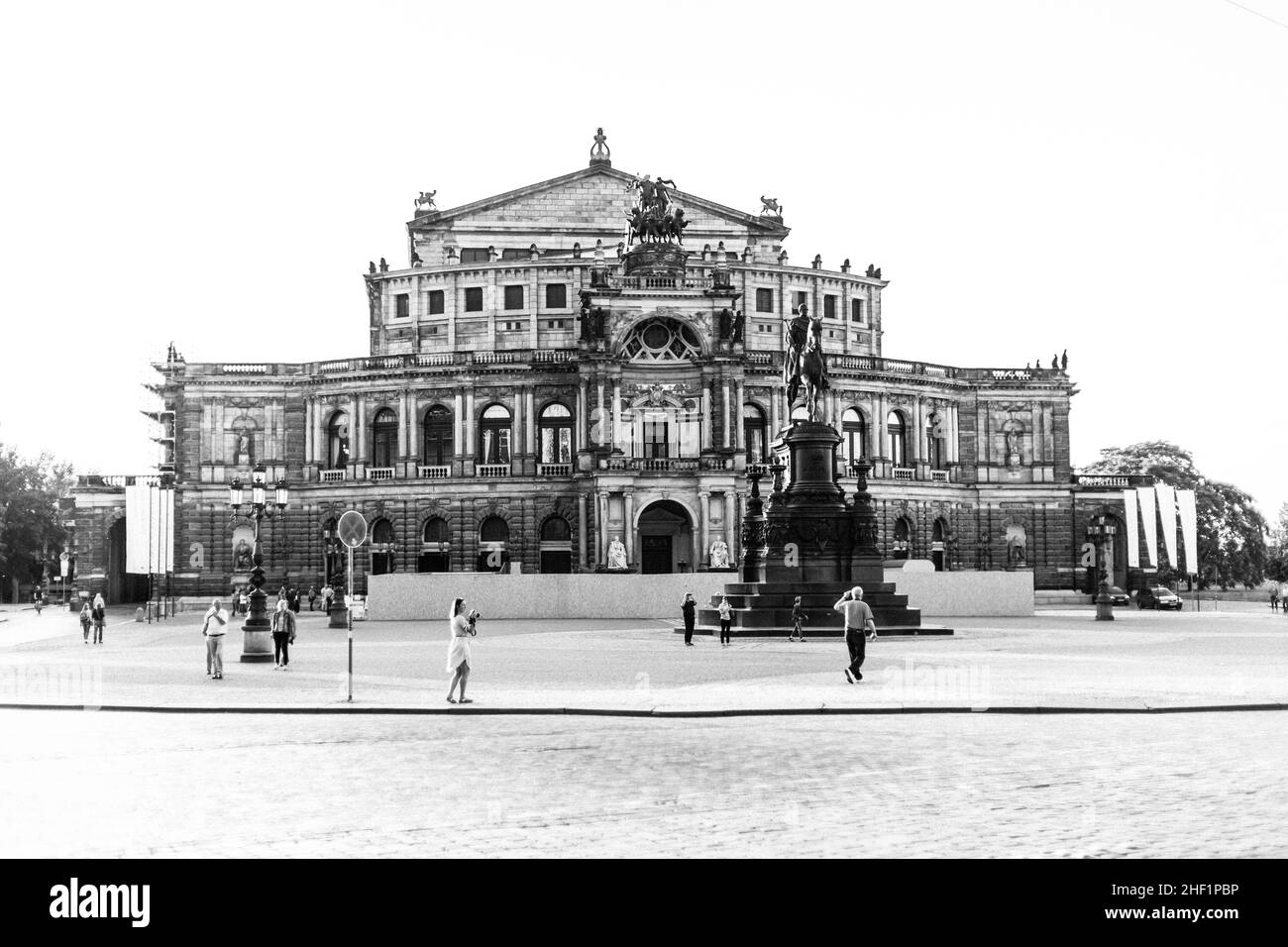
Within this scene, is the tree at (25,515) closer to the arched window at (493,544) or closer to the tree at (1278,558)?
the arched window at (493,544)

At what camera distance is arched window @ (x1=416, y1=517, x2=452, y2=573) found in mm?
84688

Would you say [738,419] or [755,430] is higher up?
[738,419]

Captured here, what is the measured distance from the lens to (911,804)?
501 inches

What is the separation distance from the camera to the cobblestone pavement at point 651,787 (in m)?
11.0

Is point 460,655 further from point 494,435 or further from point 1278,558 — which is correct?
point 1278,558

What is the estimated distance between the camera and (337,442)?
290 feet

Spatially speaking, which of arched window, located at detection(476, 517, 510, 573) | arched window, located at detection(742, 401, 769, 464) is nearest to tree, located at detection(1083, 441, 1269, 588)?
arched window, located at detection(742, 401, 769, 464)

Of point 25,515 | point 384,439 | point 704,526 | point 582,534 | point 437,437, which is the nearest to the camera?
point 704,526

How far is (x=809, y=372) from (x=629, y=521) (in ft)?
106

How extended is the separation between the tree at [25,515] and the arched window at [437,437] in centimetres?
4490

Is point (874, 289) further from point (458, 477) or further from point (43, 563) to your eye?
point (43, 563)

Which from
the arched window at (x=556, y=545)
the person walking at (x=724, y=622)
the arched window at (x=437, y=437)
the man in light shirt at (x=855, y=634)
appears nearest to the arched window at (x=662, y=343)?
the arched window at (x=556, y=545)

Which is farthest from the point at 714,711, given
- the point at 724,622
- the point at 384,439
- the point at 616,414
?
the point at 384,439

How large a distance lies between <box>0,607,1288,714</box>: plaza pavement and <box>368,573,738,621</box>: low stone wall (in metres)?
9.83
